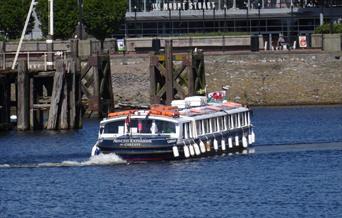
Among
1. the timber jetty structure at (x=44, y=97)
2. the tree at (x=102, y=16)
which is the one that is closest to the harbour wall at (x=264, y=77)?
the timber jetty structure at (x=44, y=97)

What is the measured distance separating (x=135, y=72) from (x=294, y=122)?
19.3 meters

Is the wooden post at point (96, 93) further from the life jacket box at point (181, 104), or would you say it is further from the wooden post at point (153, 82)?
the life jacket box at point (181, 104)

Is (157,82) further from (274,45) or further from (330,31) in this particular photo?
(274,45)

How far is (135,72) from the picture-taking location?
354ft

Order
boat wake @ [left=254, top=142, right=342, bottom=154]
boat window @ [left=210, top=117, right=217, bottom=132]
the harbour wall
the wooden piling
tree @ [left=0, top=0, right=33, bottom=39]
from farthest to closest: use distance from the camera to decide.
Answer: tree @ [left=0, top=0, right=33, bottom=39] → the harbour wall → the wooden piling → boat wake @ [left=254, top=142, right=342, bottom=154] → boat window @ [left=210, top=117, right=217, bottom=132]

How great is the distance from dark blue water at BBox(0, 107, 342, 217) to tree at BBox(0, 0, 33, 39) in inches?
1950

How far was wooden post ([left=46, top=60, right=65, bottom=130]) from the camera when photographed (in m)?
84.1

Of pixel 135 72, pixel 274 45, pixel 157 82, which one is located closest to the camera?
pixel 157 82

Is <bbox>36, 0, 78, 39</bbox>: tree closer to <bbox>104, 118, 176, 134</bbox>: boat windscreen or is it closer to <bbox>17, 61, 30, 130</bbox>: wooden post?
<bbox>17, 61, 30, 130</bbox>: wooden post

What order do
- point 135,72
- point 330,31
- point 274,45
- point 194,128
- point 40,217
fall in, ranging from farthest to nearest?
1. point 274,45
2. point 330,31
3. point 135,72
4. point 194,128
5. point 40,217

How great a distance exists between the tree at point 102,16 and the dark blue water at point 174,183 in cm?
4986

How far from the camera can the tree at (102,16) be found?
5025 inches

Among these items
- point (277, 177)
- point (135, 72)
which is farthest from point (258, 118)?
point (277, 177)

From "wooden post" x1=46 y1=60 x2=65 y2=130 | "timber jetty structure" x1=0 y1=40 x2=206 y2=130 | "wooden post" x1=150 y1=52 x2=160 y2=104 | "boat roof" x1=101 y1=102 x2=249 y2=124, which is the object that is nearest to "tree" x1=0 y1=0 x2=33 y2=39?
"timber jetty structure" x1=0 y1=40 x2=206 y2=130
